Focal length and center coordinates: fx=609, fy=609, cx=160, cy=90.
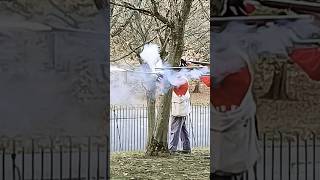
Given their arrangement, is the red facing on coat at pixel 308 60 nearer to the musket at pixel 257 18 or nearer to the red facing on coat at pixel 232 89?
the musket at pixel 257 18

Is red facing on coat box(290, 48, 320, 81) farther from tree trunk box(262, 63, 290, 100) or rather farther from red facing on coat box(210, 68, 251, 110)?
red facing on coat box(210, 68, 251, 110)

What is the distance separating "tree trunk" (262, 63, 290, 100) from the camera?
4977mm

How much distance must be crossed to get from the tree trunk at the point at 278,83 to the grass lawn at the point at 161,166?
4694 mm

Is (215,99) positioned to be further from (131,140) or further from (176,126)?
(131,140)

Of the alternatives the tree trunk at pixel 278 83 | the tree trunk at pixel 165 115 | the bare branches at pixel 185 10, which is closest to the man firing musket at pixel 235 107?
the tree trunk at pixel 278 83

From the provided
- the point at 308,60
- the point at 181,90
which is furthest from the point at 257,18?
the point at 181,90

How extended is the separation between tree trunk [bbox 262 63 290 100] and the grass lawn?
4.69m

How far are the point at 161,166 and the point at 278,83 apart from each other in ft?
19.9

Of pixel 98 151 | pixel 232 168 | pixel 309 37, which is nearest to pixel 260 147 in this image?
pixel 232 168

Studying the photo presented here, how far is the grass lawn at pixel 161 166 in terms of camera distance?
9.74 m

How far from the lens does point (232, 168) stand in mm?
4969

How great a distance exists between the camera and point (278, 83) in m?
5.00

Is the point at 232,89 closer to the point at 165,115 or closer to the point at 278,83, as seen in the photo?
the point at 278,83

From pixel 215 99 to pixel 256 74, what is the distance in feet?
1.29
